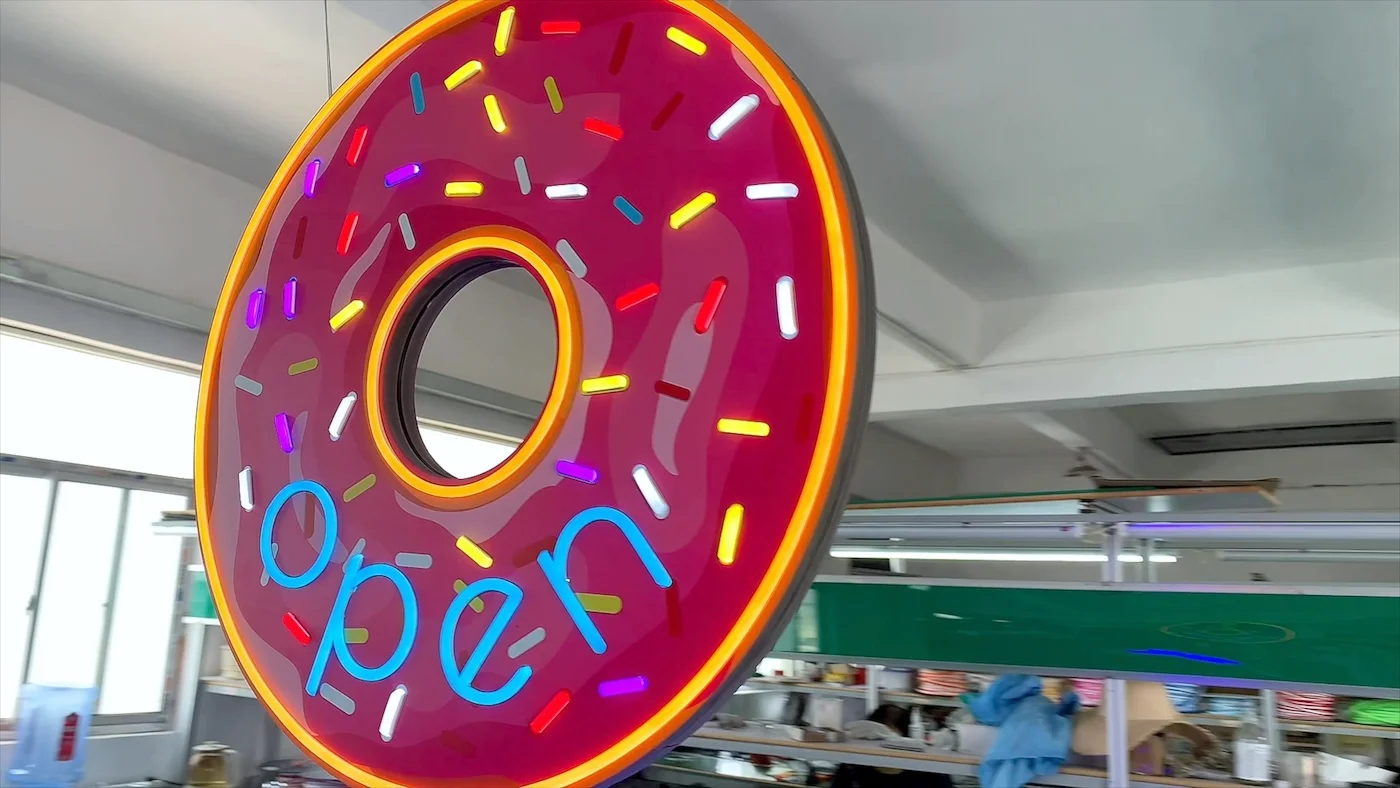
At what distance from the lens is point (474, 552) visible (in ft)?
2.97

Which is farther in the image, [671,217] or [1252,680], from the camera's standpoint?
[1252,680]

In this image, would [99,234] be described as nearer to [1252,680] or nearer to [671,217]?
[671,217]

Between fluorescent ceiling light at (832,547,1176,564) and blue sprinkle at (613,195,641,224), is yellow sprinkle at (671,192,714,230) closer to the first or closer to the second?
blue sprinkle at (613,195,641,224)

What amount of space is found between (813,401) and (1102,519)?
6.32ft

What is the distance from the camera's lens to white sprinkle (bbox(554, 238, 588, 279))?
92 cm

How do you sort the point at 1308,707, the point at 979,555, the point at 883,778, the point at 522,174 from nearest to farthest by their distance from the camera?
the point at 522,174 → the point at 883,778 → the point at 979,555 → the point at 1308,707

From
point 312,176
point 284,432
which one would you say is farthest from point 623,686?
point 312,176

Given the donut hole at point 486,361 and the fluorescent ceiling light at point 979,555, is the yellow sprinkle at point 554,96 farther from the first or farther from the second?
the fluorescent ceiling light at point 979,555

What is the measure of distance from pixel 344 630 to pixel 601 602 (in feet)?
1.03

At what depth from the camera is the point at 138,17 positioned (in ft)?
7.98

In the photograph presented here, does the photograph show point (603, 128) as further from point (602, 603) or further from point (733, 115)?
point (602, 603)

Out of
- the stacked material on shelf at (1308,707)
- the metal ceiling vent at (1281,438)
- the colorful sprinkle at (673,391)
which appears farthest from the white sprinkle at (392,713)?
the metal ceiling vent at (1281,438)

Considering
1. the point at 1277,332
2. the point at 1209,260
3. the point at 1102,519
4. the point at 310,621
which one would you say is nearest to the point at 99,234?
the point at 310,621

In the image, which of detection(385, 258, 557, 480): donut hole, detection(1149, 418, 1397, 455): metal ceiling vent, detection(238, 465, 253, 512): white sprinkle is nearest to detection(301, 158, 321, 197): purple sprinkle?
detection(238, 465, 253, 512): white sprinkle
